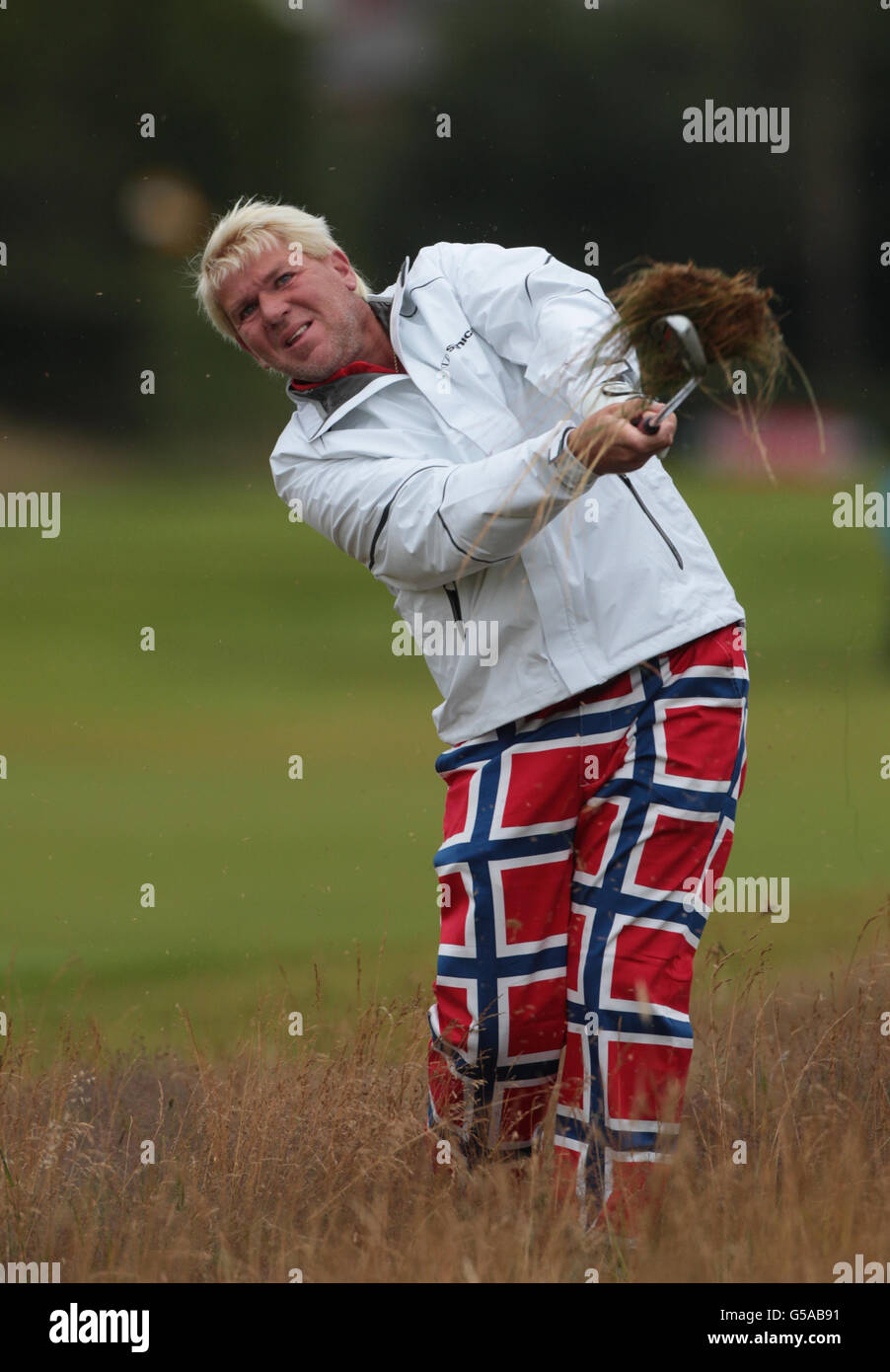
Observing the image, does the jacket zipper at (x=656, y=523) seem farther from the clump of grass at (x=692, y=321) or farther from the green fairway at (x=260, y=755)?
the green fairway at (x=260, y=755)

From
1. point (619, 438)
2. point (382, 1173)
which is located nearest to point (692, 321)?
point (619, 438)

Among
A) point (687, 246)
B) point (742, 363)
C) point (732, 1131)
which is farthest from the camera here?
point (687, 246)

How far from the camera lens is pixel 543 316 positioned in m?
2.92

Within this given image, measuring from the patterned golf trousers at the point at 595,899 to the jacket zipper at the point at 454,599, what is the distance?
236 millimetres

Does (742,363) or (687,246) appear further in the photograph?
(687,246)

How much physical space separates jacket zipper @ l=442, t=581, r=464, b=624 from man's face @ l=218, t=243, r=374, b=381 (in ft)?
1.67

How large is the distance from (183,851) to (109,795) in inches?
95.4

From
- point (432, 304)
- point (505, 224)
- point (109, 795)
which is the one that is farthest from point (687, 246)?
point (432, 304)

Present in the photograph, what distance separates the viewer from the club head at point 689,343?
2.60 m

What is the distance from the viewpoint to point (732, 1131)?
11.4ft

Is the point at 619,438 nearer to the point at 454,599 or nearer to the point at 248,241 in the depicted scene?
the point at 454,599

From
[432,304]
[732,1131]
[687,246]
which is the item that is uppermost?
[687,246]

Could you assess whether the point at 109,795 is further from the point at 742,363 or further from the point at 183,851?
the point at 742,363

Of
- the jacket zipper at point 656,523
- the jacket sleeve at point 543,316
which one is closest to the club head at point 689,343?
the jacket sleeve at point 543,316
